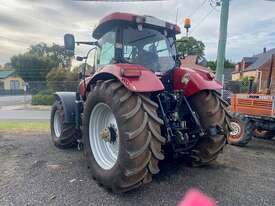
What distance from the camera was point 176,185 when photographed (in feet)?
10.6

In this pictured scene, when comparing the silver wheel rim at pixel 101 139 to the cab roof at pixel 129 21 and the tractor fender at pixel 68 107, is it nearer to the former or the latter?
the cab roof at pixel 129 21

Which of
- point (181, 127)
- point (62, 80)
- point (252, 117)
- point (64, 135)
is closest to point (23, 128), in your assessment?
point (64, 135)

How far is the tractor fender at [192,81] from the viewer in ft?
11.5

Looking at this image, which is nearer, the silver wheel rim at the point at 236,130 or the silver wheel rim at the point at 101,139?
the silver wheel rim at the point at 101,139

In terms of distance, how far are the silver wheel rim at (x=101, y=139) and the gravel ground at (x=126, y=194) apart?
37 cm

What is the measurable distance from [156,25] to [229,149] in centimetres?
337

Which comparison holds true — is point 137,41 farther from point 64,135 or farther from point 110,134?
point 64,135

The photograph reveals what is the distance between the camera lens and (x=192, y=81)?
3.55 m

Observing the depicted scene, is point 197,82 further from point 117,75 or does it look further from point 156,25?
point 117,75

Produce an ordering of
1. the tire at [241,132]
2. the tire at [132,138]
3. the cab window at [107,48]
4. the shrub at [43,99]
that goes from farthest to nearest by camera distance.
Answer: the shrub at [43,99]
the tire at [241,132]
the cab window at [107,48]
the tire at [132,138]

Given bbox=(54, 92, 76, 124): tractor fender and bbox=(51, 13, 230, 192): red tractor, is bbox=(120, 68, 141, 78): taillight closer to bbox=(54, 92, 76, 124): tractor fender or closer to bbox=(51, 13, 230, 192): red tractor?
bbox=(51, 13, 230, 192): red tractor

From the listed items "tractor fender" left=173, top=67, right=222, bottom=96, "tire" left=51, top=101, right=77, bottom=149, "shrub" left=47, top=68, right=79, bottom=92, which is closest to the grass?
"tire" left=51, top=101, right=77, bottom=149

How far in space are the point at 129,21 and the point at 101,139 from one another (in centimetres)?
175

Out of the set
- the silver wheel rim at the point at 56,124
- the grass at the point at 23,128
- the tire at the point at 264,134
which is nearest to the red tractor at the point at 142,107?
the silver wheel rim at the point at 56,124
